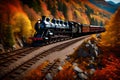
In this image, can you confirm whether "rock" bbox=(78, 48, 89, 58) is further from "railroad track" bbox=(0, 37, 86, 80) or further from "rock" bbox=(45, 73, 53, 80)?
"rock" bbox=(45, 73, 53, 80)

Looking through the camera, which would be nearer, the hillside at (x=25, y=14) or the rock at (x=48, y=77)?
the rock at (x=48, y=77)

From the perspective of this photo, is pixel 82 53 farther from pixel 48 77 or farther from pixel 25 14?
pixel 25 14

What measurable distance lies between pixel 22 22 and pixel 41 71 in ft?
17.7

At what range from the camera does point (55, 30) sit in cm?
1816

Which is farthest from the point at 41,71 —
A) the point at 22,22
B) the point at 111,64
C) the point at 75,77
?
the point at 22,22

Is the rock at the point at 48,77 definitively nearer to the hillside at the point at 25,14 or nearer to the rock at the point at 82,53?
the rock at the point at 82,53

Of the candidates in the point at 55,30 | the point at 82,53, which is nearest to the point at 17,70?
the point at 82,53

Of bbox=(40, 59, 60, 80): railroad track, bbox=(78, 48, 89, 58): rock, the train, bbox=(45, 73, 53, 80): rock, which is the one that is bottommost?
bbox=(45, 73, 53, 80): rock

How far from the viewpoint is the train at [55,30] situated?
52.2 feet

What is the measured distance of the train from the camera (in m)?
15.9

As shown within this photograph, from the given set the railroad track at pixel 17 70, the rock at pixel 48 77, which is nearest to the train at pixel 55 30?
the railroad track at pixel 17 70

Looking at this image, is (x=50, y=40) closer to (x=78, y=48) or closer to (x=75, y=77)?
(x=78, y=48)

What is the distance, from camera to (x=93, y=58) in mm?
11805

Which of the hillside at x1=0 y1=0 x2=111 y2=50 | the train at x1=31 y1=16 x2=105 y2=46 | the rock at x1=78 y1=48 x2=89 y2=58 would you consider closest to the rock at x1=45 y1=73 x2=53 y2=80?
the rock at x1=78 y1=48 x2=89 y2=58
